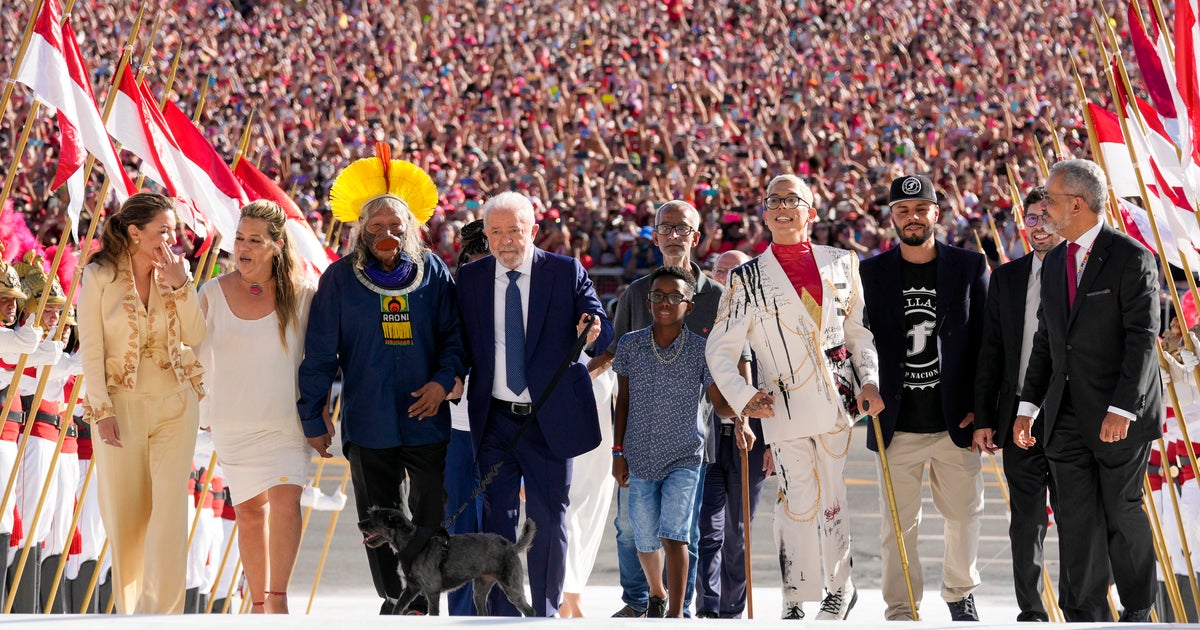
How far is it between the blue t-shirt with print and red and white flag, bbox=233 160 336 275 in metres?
→ 3.00

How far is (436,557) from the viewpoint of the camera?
228 inches

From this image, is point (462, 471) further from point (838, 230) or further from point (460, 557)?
point (838, 230)

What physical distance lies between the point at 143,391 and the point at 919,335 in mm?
3059

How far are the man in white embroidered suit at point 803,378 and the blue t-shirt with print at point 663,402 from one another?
0.74 feet

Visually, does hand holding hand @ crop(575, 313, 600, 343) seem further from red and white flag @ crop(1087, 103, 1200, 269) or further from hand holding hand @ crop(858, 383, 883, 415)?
red and white flag @ crop(1087, 103, 1200, 269)

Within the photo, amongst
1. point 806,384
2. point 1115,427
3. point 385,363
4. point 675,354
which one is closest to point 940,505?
point 806,384

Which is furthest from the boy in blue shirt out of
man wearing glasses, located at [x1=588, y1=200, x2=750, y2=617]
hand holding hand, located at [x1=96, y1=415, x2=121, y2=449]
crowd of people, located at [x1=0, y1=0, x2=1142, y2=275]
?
crowd of people, located at [x1=0, y1=0, x2=1142, y2=275]

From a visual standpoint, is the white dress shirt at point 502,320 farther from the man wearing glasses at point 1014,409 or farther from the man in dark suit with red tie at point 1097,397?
the man in dark suit with red tie at point 1097,397

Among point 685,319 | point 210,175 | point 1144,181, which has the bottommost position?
point 685,319

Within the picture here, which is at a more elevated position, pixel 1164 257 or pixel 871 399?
pixel 1164 257

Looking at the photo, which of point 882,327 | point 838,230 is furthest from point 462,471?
point 838,230

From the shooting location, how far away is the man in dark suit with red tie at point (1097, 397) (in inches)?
230

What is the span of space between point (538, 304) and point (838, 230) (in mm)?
11159

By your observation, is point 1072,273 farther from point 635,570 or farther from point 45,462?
point 45,462
